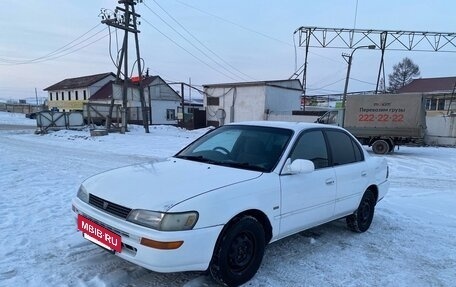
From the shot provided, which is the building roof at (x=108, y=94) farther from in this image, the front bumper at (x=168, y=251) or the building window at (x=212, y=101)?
the front bumper at (x=168, y=251)

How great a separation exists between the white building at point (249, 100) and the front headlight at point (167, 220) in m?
25.2

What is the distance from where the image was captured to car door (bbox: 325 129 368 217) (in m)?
4.66

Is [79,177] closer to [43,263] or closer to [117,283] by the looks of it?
[43,263]

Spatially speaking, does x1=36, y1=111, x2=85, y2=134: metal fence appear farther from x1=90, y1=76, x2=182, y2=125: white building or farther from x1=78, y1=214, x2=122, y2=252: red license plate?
x1=78, y1=214, x2=122, y2=252: red license plate

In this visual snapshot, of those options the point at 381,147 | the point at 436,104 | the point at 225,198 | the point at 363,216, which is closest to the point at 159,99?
the point at 381,147

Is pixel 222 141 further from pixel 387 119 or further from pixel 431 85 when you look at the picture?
pixel 431 85

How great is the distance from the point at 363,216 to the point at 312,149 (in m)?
1.60

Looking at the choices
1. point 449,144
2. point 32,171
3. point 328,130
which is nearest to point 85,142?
point 32,171

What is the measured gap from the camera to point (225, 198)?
10.4ft

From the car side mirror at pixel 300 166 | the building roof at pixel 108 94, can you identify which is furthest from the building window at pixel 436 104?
the car side mirror at pixel 300 166

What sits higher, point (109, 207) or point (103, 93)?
point (103, 93)

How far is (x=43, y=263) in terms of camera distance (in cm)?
373

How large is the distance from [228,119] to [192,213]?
27.5 m

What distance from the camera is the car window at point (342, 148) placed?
4754 millimetres
